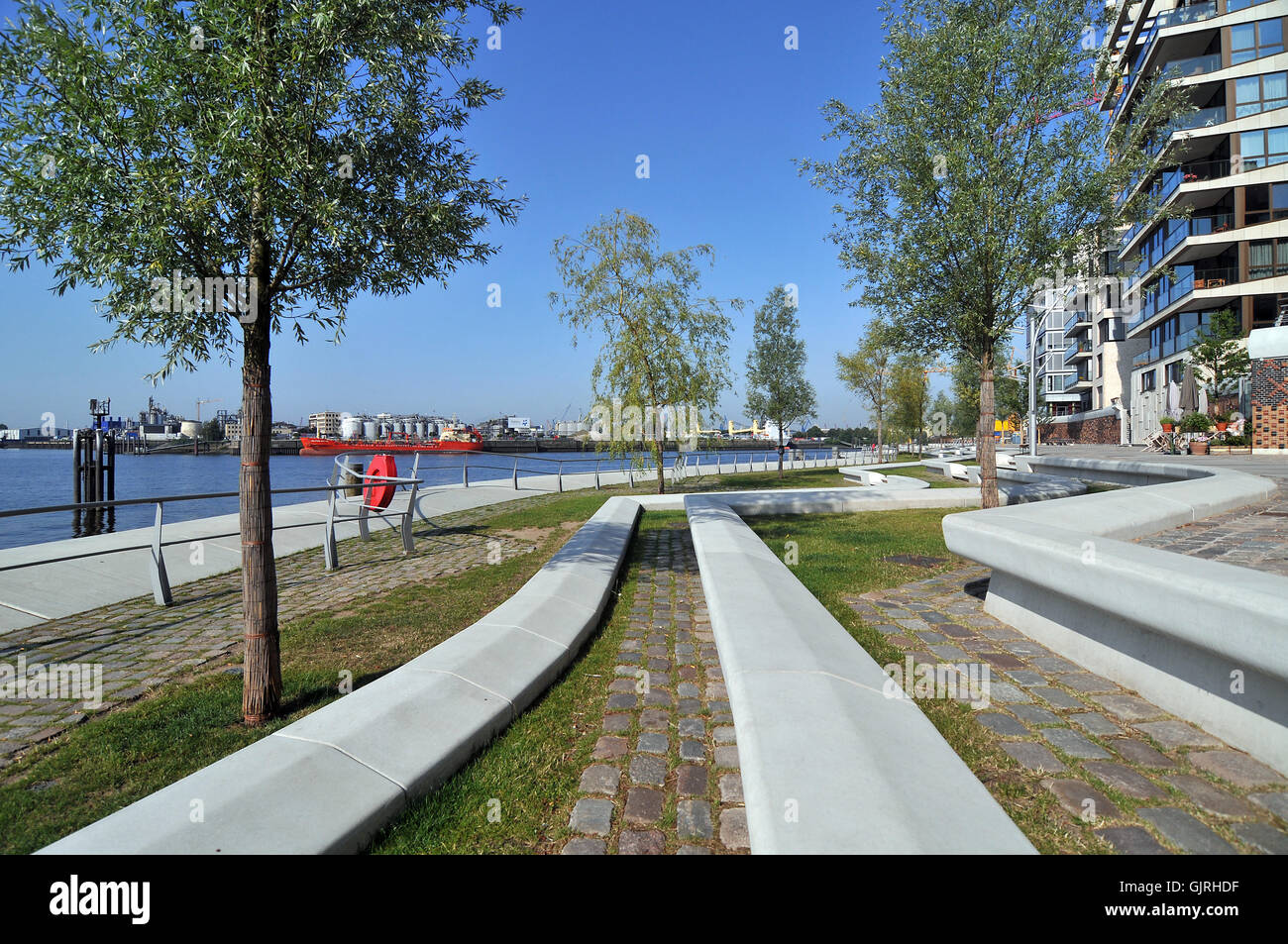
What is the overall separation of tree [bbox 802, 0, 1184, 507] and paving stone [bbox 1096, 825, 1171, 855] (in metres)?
9.68

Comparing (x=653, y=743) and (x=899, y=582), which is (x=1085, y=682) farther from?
(x=899, y=582)

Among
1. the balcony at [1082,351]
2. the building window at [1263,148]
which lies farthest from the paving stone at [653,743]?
the balcony at [1082,351]

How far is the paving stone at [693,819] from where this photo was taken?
8.09 feet

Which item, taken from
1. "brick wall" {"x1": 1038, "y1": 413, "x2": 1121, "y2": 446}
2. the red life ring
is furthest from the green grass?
"brick wall" {"x1": 1038, "y1": 413, "x2": 1121, "y2": 446}

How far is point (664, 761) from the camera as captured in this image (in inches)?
122

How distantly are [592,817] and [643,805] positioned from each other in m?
0.23

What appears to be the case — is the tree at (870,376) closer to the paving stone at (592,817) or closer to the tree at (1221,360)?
the tree at (1221,360)

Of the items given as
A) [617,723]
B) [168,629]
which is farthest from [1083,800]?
[168,629]

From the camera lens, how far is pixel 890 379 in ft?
131

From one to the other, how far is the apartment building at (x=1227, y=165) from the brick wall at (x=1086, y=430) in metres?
15.0

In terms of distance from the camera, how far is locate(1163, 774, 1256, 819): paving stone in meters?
2.38

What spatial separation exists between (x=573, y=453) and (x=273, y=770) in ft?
260

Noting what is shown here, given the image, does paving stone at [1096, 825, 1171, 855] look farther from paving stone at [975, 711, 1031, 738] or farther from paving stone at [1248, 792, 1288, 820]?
paving stone at [975, 711, 1031, 738]

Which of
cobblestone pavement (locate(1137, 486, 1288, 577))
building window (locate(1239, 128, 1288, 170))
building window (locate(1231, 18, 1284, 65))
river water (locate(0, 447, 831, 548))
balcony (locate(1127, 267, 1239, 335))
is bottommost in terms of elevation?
river water (locate(0, 447, 831, 548))
